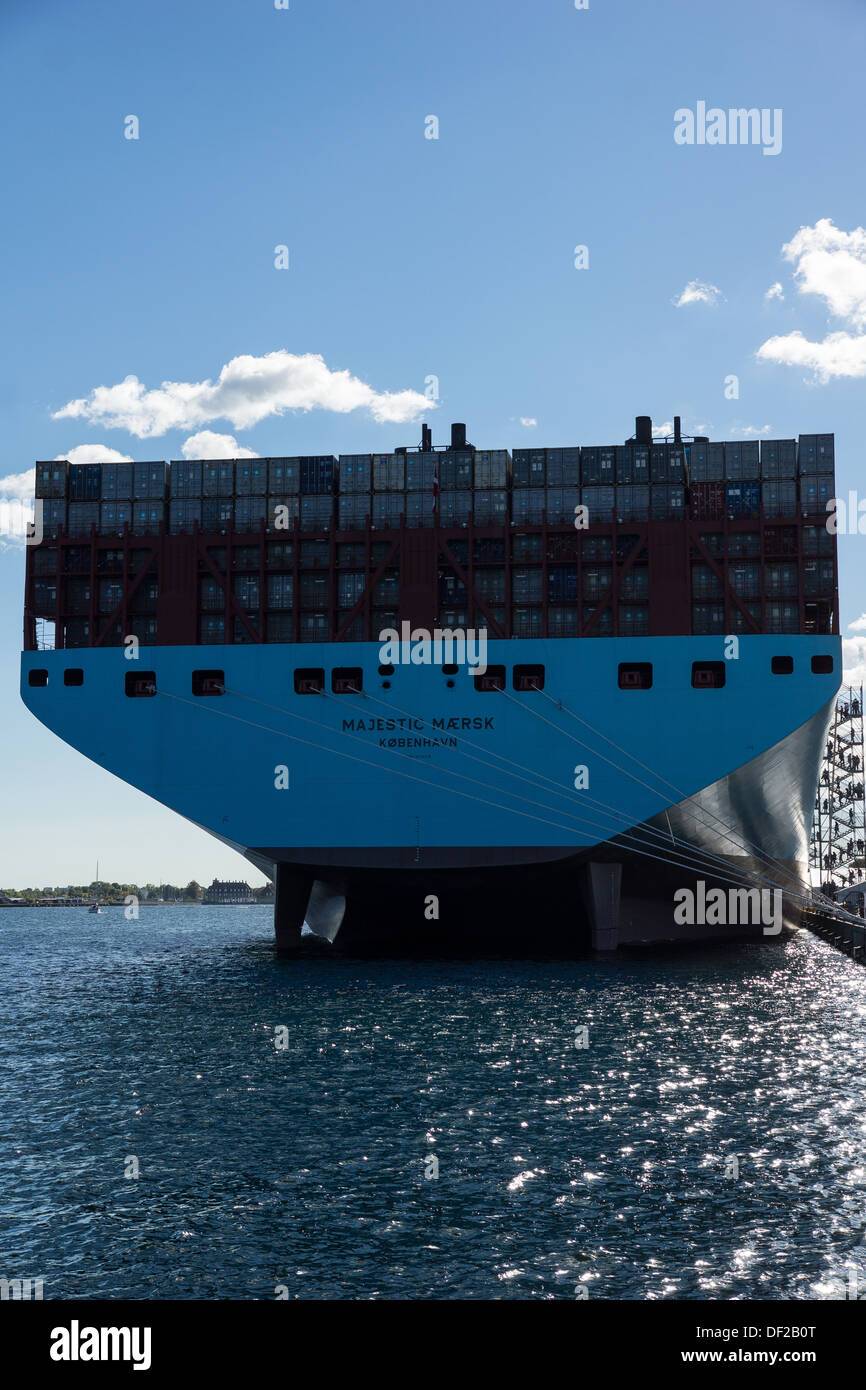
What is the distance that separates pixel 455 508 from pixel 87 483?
17.3 m

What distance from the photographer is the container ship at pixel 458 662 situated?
43.2m

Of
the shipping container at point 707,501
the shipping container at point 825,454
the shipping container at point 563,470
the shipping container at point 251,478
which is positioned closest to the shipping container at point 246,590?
the shipping container at point 251,478

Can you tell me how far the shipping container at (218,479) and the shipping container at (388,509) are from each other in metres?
6.72

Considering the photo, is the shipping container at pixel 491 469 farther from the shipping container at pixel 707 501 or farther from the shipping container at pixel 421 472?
the shipping container at pixel 707 501

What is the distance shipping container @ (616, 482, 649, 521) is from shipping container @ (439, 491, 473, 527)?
6.28m

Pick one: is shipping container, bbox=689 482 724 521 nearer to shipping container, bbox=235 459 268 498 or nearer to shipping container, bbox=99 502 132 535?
shipping container, bbox=235 459 268 498

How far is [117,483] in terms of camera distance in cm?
5031

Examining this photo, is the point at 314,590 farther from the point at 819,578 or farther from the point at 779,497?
the point at 819,578

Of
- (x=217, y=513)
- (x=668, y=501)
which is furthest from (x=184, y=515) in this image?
(x=668, y=501)

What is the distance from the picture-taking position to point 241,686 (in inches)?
1794

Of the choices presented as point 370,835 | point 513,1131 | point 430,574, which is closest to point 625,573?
point 430,574

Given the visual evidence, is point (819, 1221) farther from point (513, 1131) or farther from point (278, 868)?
point (278, 868)
